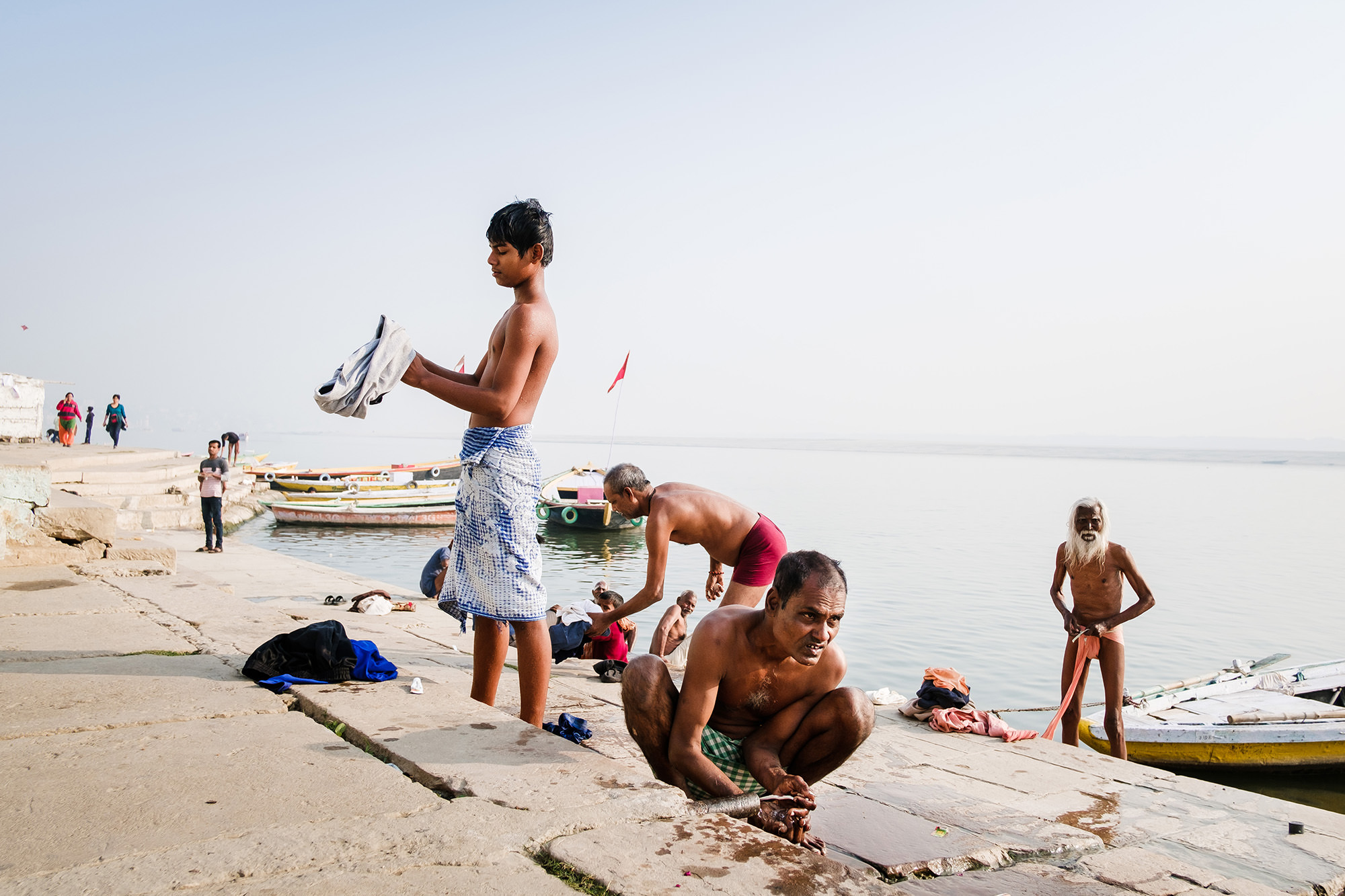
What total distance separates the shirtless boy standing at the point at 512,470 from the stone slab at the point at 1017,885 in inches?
59.1

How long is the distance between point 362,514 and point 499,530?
80.9ft

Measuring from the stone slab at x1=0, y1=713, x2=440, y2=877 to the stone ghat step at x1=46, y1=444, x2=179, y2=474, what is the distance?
1669 cm

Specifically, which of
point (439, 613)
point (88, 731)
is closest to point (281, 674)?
point (88, 731)

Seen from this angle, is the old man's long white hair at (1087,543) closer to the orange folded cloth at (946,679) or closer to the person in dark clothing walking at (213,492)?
the orange folded cloth at (946,679)

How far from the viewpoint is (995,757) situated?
4926 mm

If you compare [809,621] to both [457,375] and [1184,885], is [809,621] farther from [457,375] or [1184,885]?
[1184,885]

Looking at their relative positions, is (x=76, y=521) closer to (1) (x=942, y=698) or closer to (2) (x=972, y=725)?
(1) (x=942, y=698)

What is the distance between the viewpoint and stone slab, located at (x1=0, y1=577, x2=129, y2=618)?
16.4 ft

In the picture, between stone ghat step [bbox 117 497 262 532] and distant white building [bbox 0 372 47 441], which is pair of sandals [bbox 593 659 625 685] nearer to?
stone ghat step [bbox 117 497 262 532]

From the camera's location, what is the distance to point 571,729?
3.87 metres

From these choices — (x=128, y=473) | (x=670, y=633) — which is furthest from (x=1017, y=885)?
(x=128, y=473)

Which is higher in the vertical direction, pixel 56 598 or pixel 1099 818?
pixel 56 598

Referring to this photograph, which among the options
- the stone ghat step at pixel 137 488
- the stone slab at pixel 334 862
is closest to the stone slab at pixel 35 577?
the stone slab at pixel 334 862

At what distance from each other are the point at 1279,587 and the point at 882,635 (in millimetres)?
11951
